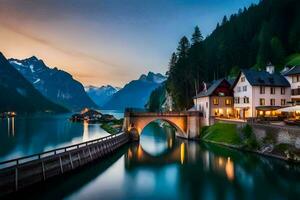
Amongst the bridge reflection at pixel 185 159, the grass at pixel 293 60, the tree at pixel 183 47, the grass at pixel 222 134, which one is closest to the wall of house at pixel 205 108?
the grass at pixel 222 134

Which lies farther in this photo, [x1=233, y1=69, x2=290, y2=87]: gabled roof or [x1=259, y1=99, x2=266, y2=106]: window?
[x1=259, y1=99, x2=266, y2=106]: window

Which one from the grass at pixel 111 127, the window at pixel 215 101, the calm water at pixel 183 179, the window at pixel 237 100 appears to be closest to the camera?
the calm water at pixel 183 179

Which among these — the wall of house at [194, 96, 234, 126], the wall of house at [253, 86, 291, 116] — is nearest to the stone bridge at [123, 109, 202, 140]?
the wall of house at [194, 96, 234, 126]

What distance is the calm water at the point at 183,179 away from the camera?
33375mm

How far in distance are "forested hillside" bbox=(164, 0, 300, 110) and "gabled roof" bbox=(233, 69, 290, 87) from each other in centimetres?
2618

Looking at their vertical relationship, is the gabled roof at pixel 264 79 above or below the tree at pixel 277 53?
below

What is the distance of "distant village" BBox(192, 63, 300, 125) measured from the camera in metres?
70.9

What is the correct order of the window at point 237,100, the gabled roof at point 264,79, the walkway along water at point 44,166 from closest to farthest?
the walkway along water at point 44,166
the gabled roof at point 264,79
the window at point 237,100

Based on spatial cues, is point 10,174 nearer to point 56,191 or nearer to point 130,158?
point 56,191

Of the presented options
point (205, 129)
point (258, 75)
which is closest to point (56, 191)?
point (205, 129)

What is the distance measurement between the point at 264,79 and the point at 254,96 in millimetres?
5428

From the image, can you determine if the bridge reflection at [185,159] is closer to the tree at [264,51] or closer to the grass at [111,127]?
the grass at [111,127]

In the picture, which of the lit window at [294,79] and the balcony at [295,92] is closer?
the balcony at [295,92]

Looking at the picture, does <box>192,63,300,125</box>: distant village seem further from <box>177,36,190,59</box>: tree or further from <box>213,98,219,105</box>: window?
<box>177,36,190,59</box>: tree
